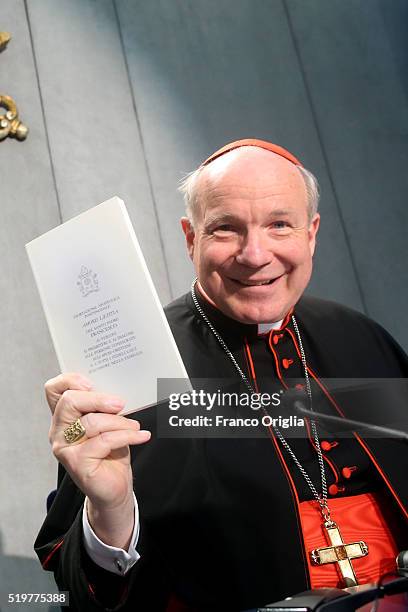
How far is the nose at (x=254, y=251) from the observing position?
1.80 m

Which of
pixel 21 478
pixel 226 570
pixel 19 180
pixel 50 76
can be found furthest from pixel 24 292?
pixel 226 570

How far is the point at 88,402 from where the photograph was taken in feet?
4.21

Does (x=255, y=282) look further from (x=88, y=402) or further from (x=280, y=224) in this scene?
(x=88, y=402)

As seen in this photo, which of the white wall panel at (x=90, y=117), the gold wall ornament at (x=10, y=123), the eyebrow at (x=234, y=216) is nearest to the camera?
the eyebrow at (x=234, y=216)

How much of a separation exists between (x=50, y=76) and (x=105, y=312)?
6.77 ft

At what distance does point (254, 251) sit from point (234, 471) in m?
0.52

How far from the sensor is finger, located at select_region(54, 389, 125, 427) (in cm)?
128

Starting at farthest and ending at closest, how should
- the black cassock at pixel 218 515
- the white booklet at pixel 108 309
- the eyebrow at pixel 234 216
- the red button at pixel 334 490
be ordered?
the eyebrow at pixel 234 216, the red button at pixel 334 490, the black cassock at pixel 218 515, the white booklet at pixel 108 309

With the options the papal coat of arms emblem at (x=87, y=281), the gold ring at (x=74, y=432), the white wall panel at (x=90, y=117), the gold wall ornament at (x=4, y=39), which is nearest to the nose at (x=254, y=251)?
the papal coat of arms emblem at (x=87, y=281)

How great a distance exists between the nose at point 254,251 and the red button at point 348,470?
53cm

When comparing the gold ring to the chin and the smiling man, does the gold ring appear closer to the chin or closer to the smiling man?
the smiling man

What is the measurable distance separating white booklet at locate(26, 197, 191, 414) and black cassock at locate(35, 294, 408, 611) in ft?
1.39

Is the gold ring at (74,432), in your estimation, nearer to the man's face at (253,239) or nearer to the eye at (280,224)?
the man's face at (253,239)

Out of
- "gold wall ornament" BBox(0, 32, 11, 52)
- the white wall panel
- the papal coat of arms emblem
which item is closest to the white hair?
the papal coat of arms emblem
